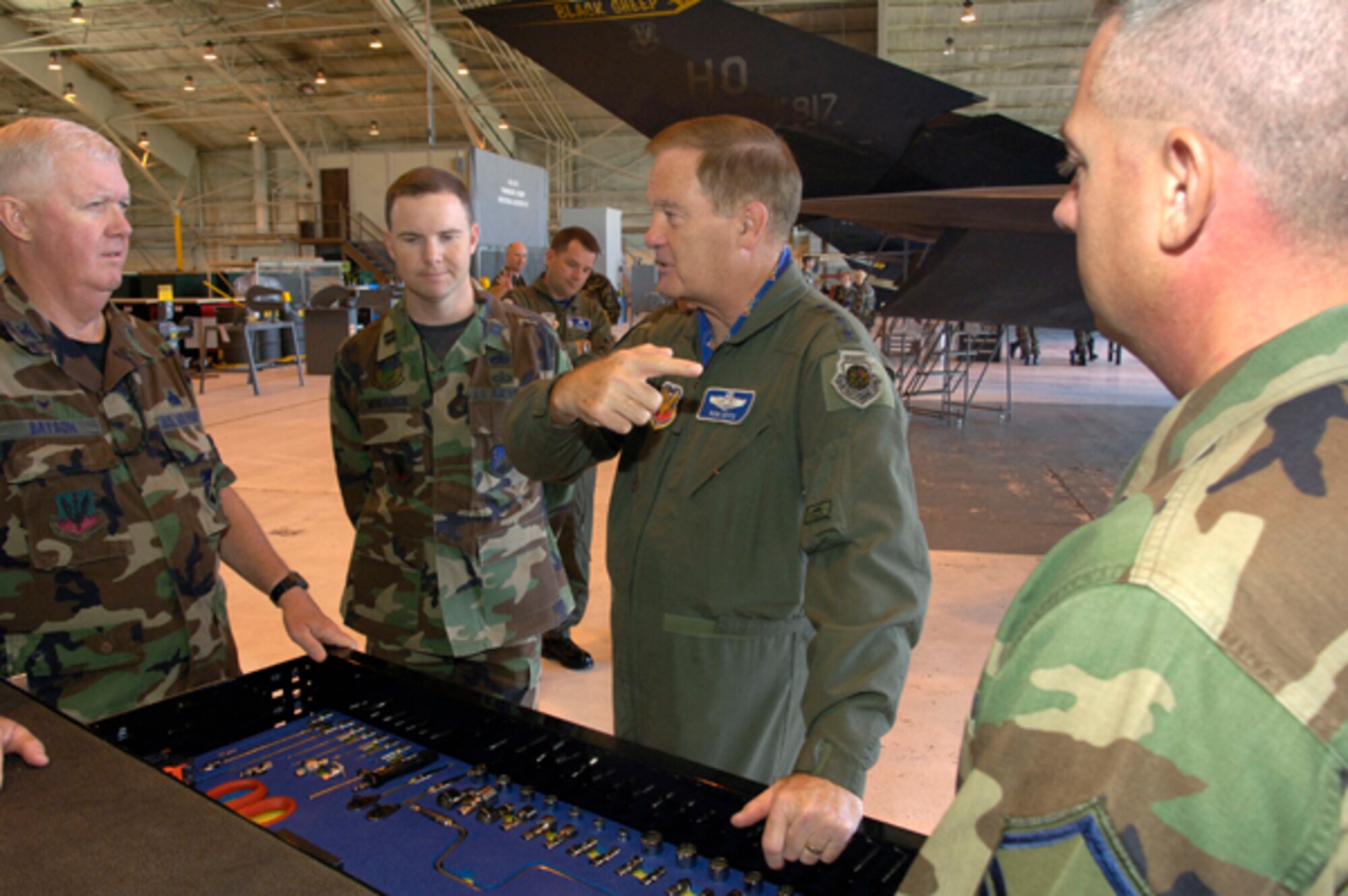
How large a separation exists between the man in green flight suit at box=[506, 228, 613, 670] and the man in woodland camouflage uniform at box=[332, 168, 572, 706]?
1428 millimetres

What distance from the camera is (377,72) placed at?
909 inches

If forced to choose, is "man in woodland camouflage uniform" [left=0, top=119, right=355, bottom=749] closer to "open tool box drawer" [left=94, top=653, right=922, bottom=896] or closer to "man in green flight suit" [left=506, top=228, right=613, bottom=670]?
"open tool box drawer" [left=94, top=653, right=922, bottom=896]

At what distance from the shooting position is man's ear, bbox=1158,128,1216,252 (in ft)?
1.80

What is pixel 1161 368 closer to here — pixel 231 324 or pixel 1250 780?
pixel 1250 780

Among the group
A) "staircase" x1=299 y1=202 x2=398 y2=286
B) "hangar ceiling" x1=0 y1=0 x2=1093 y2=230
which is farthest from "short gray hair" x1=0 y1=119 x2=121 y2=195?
"hangar ceiling" x1=0 y1=0 x2=1093 y2=230

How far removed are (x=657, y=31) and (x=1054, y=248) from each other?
96.6 inches

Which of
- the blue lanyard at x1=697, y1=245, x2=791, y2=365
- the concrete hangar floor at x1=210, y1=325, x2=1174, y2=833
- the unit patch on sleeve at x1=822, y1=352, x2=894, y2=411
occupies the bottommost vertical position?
the concrete hangar floor at x1=210, y1=325, x2=1174, y2=833

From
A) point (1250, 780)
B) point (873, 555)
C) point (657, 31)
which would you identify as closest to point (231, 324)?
point (657, 31)

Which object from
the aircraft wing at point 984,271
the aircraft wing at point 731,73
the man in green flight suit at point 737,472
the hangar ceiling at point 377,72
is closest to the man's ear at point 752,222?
the man in green flight suit at point 737,472

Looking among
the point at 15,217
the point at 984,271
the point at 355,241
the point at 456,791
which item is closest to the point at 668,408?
the point at 456,791

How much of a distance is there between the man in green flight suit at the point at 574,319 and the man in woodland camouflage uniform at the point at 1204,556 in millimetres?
3161

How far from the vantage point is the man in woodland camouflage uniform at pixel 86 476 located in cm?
159

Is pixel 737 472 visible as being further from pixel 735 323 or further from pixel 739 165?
pixel 739 165

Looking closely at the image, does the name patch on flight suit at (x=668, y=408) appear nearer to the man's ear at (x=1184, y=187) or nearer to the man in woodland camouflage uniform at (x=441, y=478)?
the man in woodland camouflage uniform at (x=441, y=478)
